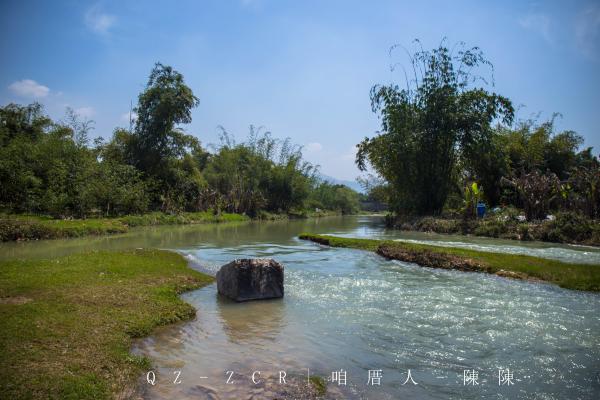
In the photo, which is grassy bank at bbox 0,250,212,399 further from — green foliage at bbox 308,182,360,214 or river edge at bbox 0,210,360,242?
green foliage at bbox 308,182,360,214

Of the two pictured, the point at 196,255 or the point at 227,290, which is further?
the point at 196,255

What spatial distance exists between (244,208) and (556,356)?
152 ft

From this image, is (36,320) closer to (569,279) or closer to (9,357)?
(9,357)

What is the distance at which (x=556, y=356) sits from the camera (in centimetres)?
632

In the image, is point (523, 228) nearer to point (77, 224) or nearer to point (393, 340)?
point (393, 340)

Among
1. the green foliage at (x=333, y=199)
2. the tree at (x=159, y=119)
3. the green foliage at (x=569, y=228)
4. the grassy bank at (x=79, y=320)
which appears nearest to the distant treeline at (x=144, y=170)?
the tree at (x=159, y=119)

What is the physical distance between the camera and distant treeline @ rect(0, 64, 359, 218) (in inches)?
1106

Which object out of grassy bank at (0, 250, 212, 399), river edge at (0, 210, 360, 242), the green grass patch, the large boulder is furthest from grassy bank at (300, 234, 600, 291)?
river edge at (0, 210, 360, 242)

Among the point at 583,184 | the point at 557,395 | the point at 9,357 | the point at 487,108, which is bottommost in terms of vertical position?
the point at 557,395

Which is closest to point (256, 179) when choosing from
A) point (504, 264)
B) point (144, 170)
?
point (144, 170)

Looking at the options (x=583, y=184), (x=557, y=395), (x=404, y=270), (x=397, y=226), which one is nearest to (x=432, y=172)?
(x=397, y=226)

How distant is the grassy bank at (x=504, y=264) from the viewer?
11.0 m

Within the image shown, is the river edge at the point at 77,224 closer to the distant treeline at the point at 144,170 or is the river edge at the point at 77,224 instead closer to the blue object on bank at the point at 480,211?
the distant treeline at the point at 144,170

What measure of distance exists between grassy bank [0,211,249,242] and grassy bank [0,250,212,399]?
10198 millimetres
